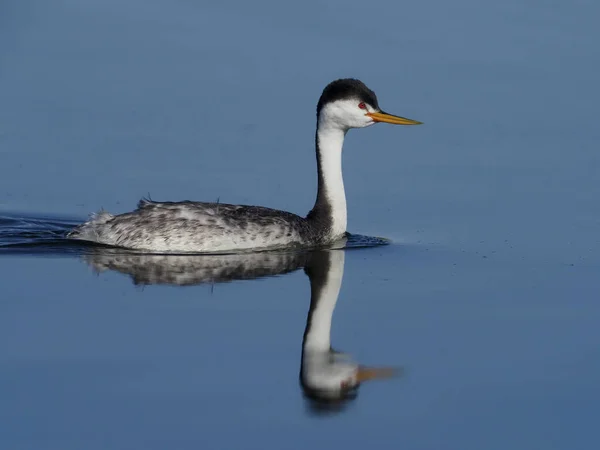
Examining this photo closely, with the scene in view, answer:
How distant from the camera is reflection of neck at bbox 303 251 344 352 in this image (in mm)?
10547

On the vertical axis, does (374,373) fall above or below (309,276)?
below

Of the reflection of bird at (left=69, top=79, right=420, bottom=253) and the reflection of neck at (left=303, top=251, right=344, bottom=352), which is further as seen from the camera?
the reflection of bird at (left=69, top=79, right=420, bottom=253)

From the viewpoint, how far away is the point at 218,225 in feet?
43.9

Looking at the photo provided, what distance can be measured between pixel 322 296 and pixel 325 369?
1.89 metres

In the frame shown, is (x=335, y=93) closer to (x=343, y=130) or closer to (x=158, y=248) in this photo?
(x=343, y=130)

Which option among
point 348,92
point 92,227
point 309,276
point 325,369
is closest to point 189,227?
point 92,227

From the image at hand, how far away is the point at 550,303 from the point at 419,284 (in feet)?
4.01

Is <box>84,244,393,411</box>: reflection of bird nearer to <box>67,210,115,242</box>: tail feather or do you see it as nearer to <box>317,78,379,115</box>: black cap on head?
<box>67,210,115,242</box>: tail feather

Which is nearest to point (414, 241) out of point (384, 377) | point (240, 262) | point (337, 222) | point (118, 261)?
point (337, 222)

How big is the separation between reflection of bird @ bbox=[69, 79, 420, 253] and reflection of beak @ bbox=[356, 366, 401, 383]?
12.3 ft

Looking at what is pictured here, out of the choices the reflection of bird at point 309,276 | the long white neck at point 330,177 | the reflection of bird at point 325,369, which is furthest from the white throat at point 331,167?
the reflection of bird at point 325,369

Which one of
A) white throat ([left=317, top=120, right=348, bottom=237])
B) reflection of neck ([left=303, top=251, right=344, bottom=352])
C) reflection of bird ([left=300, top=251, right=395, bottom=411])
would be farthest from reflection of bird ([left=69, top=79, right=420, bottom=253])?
reflection of bird ([left=300, top=251, right=395, bottom=411])

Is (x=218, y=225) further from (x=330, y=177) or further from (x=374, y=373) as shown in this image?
(x=374, y=373)

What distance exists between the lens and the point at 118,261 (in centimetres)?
1291
